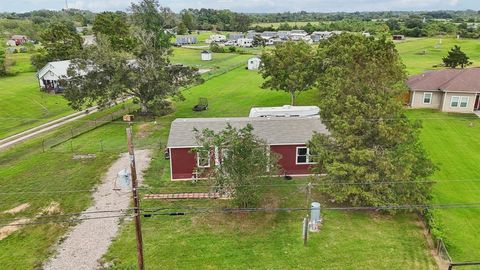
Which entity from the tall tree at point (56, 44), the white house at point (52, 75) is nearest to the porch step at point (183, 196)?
the white house at point (52, 75)

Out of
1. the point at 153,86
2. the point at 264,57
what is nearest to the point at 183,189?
the point at 153,86

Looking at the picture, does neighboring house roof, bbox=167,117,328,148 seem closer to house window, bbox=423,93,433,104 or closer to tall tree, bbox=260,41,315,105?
tall tree, bbox=260,41,315,105

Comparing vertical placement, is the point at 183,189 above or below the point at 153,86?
below

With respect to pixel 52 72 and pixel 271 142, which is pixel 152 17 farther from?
pixel 271 142

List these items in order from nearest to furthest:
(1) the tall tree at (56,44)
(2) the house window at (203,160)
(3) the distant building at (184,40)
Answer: (2) the house window at (203,160)
(1) the tall tree at (56,44)
(3) the distant building at (184,40)

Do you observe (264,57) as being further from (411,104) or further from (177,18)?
(411,104)

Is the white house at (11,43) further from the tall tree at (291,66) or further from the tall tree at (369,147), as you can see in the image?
the tall tree at (369,147)

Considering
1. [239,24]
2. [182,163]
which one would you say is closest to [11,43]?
[239,24]
